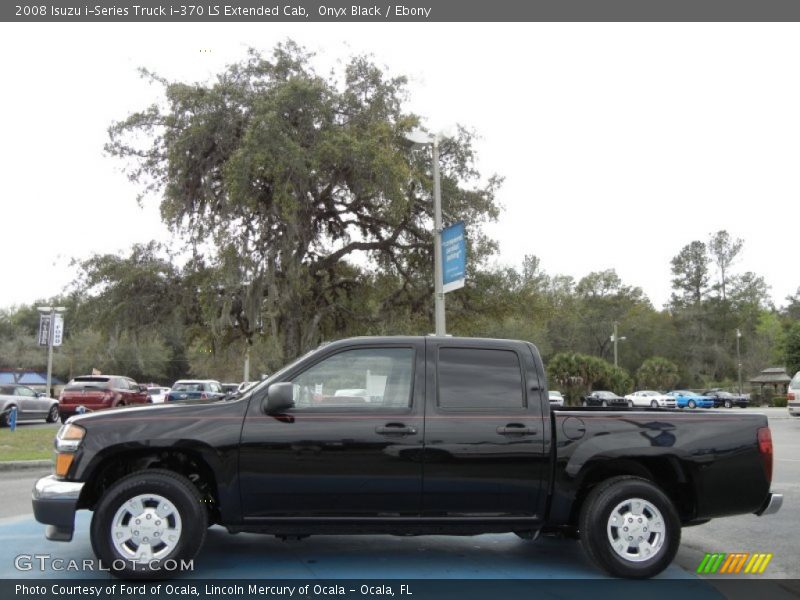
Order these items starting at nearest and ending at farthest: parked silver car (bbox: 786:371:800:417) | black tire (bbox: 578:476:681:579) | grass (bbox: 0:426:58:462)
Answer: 1. black tire (bbox: 578:476:681:579)
2. grass (bbox: 0:426:58:462)
3. parked silver car (bbox: 786:371:800:417)

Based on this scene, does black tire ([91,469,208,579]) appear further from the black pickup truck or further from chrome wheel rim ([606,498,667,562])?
chrome wheel rim ([606,498,667,562])

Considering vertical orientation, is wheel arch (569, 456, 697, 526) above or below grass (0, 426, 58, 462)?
above

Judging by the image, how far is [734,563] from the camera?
6367mm

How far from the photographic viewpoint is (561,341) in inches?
3442

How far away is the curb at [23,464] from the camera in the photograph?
12.4 metres

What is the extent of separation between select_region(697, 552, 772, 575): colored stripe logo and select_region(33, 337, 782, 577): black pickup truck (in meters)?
0.58

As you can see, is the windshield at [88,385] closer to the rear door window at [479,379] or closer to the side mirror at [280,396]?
the side mirror at [280,396]

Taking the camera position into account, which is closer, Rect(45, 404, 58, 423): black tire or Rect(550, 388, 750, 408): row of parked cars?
Rect(45, 404, 58, 423): black tire

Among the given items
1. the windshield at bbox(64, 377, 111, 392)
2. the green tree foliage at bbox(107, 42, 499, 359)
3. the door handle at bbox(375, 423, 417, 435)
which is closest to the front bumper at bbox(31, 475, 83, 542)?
the door handle at bbox(375, 423, 417, 435)

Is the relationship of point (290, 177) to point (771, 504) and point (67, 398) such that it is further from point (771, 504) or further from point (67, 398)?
point (771, 504)

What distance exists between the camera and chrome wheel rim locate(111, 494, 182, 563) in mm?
5242

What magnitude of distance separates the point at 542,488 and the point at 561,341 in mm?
83838

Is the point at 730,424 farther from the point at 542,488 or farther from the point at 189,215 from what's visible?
the point at 189,215

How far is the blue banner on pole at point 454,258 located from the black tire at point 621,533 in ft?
24.1
